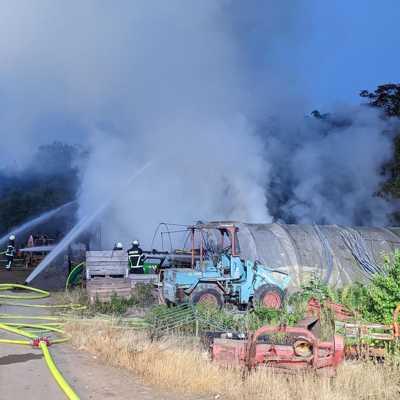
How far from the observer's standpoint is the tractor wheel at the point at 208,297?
12938mm

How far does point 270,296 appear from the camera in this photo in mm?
13430

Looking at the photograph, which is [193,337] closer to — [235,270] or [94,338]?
[94,338]

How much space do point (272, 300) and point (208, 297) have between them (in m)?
1.64

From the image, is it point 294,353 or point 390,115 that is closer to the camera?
point 294,353

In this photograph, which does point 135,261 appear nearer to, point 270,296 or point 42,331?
point 270,296

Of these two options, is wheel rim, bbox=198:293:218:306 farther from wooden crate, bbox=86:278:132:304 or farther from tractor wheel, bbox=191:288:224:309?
wooden crate, bbox=86:278:132:304

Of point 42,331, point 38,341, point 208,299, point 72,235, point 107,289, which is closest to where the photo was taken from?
point 38,341

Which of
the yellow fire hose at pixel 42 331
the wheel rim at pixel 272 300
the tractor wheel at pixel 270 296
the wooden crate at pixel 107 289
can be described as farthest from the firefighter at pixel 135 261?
the wheel rim at pixel 272 300

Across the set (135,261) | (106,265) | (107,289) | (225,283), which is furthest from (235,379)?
(135,261)

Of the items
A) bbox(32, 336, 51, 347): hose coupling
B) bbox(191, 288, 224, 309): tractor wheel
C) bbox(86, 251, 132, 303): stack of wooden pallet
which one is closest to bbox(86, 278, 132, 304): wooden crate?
bbox(86, 251, 132, 303): stack of wooden pallet

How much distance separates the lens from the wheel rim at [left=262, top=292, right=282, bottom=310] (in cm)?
1338

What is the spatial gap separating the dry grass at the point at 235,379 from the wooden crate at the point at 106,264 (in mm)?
7575

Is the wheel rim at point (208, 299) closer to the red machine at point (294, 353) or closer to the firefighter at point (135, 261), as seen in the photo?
the firefighter at point (135, 261)

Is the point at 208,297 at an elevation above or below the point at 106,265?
below
